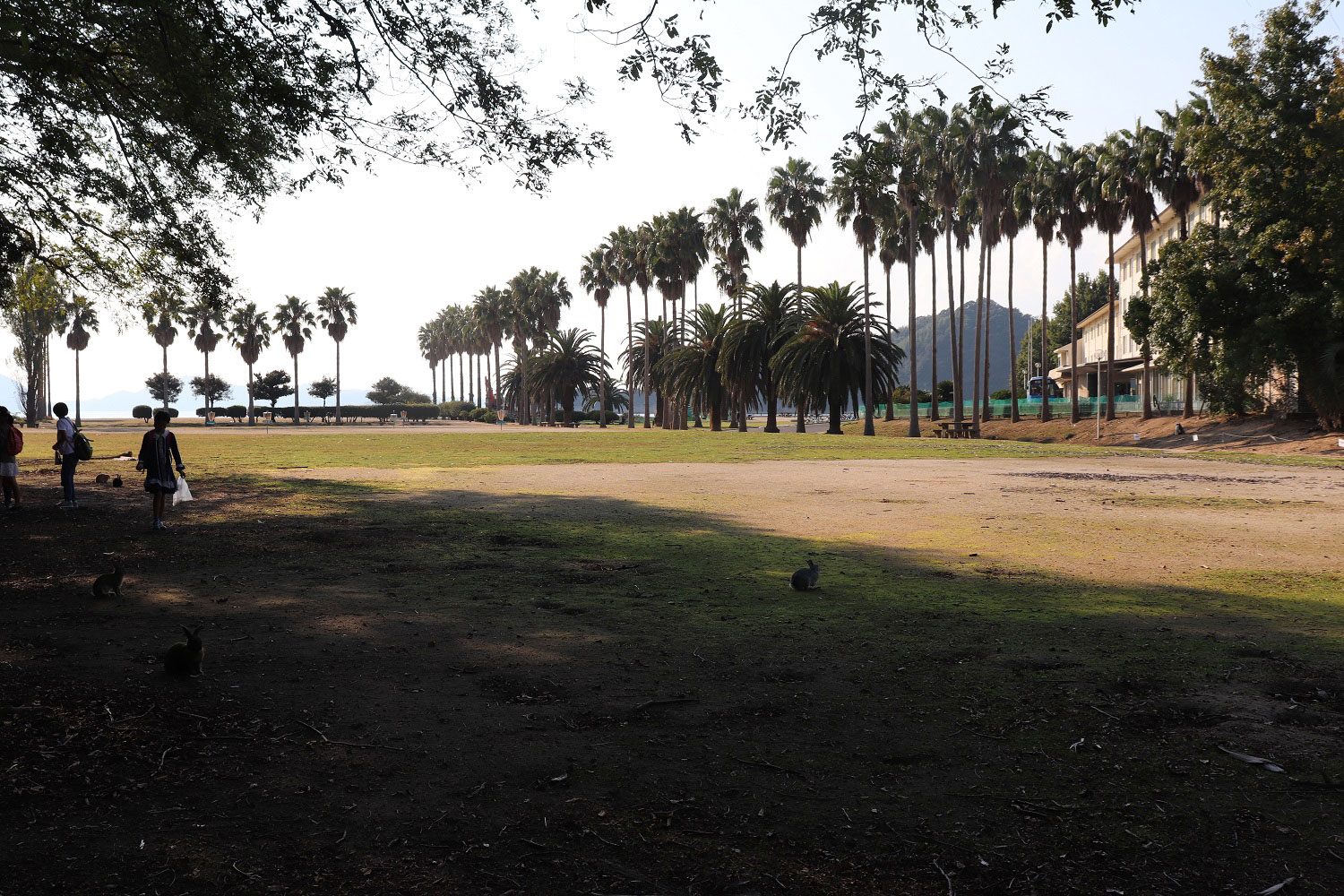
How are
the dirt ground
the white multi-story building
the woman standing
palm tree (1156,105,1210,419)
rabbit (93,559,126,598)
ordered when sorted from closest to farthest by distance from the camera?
1. the dirt ground
2. rabbit (93,559,126,598)
3. the woman standing
4. palm tree (1156,105,1210,419)
5. the white multi-story building

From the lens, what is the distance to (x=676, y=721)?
5.51 metres

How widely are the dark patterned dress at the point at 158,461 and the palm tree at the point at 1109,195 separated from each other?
53615mm

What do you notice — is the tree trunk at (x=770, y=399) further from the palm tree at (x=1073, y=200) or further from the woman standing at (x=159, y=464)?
the woman standing at (x=159, y=464)

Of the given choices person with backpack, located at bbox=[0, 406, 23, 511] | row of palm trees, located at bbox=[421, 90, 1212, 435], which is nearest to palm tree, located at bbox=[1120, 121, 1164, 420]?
row of palm trees, located at bbox=[421, 90, 1212, 435]

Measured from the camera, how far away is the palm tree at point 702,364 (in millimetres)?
72938

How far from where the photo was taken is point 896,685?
613 centimetres

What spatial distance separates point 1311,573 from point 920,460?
2149cm

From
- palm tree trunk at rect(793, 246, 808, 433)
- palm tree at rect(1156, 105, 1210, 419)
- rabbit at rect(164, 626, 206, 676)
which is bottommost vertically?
rabbit at rect(164, 626, 206, 676)

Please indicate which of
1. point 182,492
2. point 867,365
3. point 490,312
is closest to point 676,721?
point 182,492

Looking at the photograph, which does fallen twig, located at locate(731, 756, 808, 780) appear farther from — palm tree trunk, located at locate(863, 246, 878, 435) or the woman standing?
palm tree trunk, located at locate(863, 246, 878, 435)

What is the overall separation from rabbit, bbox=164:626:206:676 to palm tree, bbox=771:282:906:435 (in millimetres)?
53052

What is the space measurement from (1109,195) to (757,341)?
23.8 metres

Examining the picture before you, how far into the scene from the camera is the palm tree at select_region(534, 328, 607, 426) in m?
105

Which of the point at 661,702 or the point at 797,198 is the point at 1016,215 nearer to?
the point at 797,198
